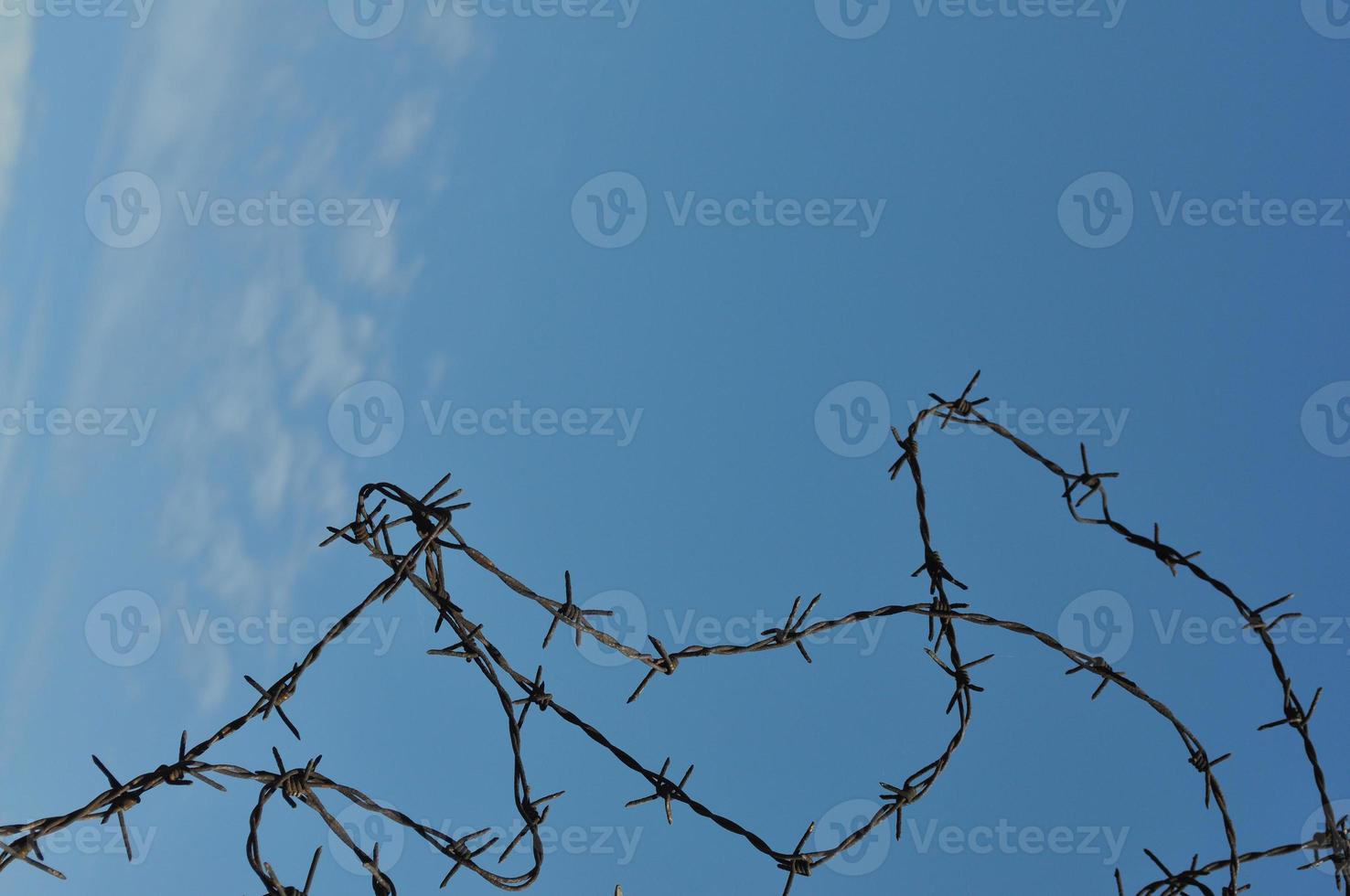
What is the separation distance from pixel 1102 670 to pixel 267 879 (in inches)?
43.1

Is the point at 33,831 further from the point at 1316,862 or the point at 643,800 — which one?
the point at 1316,862

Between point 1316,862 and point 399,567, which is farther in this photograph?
point 1316,862

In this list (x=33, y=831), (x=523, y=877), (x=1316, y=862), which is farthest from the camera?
(x=1316, y=862)

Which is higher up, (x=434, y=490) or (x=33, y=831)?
(x=434, y=490)

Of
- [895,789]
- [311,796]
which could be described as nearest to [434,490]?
[311,796]

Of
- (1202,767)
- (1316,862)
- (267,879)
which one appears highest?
(1202,767)

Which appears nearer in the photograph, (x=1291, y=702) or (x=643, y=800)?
(x=643, y=800)

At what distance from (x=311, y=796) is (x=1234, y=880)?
48.5 inches

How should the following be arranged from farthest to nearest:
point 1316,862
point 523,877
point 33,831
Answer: point 1316,862 → point 523,877 → point 33,831

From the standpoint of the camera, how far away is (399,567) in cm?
135

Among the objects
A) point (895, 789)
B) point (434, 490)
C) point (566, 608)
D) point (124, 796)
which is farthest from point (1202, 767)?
point (124, 796)

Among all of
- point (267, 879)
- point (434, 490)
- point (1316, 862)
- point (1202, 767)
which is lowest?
point (267, 879)

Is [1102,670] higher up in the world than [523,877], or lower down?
higher up

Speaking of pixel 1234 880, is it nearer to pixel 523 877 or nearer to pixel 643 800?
pixel 643 800
